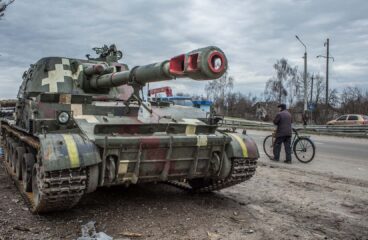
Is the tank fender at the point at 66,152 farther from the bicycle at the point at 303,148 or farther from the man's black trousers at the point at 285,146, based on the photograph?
the bicycle at the point at 303,148

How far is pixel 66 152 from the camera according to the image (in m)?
5.72

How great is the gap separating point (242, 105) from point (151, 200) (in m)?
50.7

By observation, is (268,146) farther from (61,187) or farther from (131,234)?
(61,187)

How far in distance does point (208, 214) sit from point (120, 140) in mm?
1608

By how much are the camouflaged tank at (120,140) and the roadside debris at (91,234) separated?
0.39 meters

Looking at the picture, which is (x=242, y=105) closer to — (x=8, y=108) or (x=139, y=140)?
(x=8, y=108)

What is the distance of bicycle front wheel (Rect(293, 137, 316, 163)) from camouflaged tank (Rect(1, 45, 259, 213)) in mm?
5708

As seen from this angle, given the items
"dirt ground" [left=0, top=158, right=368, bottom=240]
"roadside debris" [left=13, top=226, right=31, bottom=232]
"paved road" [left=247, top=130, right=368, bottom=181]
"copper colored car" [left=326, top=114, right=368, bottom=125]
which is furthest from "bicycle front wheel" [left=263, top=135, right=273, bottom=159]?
"copper colored car" [left=326, top=114, right=368, bottom=125]

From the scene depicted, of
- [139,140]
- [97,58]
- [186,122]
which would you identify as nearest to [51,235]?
[139,140]

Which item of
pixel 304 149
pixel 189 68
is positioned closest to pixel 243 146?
pixel 189 68

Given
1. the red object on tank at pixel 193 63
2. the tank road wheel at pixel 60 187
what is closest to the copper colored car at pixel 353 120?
the tank road wheel at pixel 60 187

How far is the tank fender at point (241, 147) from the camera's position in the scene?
7098 millimetres

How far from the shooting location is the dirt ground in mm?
5629

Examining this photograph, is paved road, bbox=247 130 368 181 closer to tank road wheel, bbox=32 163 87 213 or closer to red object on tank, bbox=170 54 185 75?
red object on tank, bbox=170 54 185 75
